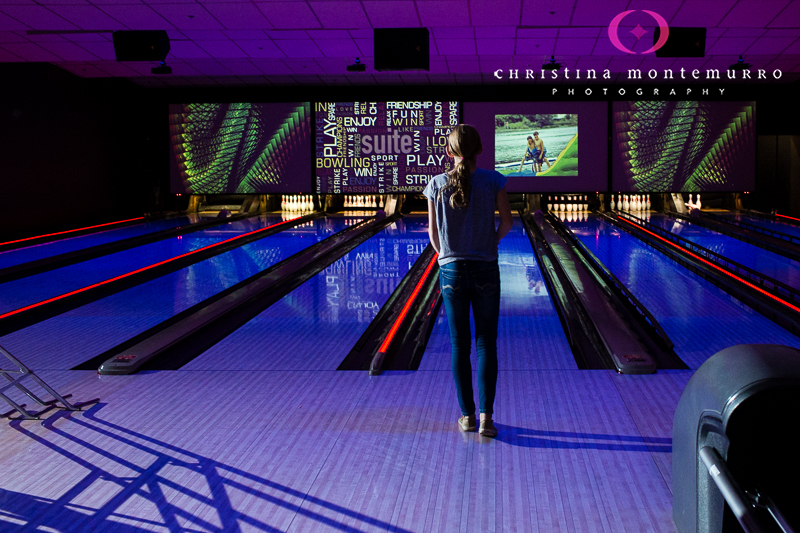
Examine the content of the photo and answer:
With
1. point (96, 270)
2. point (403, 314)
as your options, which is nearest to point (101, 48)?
point (96, 270)

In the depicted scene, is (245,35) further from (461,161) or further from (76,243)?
(461,161)

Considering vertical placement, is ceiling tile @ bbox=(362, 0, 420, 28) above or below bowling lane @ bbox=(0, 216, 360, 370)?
above

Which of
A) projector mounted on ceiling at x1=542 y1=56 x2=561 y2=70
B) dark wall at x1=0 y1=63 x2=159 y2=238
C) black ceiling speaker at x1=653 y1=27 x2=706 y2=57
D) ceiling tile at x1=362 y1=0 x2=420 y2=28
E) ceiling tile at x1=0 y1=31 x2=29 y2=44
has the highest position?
ceiling tile at x1=0 y1=31 x2=29 y2=44

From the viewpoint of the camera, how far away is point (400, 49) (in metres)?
7.25

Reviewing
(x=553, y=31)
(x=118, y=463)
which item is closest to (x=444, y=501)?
(x=118, y=463)

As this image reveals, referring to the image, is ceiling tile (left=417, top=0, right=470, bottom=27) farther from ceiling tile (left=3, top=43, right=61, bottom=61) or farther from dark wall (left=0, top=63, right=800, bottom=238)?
dark wall (left=0, top=63, right=800, bottom=238)

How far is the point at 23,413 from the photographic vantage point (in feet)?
7.91

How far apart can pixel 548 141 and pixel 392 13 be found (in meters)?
6.08

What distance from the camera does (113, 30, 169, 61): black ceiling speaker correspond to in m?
7.45

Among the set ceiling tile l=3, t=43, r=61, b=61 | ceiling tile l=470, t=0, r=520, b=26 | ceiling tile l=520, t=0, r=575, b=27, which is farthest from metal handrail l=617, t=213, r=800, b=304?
ceiling tile l=3, t=43, r=61, b=61

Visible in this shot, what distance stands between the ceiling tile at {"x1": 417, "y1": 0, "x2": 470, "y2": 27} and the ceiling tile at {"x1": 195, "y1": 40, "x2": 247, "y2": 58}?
2627 millimetres

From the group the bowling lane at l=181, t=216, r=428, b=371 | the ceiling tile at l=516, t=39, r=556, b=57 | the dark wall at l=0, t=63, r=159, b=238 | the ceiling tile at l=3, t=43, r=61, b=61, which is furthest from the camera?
the dark wall at l=0, t=63, r=159, b=238

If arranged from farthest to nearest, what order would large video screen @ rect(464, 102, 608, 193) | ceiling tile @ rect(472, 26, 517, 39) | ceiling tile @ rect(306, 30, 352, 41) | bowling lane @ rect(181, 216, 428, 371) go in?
Answer: large video screen @ rect(464, 102, 608, 193)
ceiling tile @ rect(306, 30, 352, 41)
ceiling tile @ rect(472, 26, 517, 39)
bowling lane @ rect(181, 216, 428, 371)

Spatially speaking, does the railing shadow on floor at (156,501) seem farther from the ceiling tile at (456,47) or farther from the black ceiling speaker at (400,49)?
the ceiling tile at (456,47)
